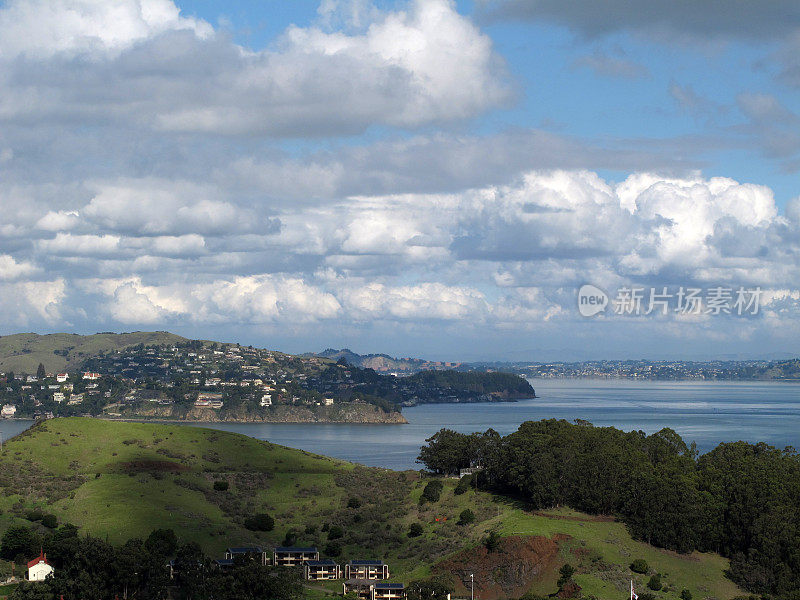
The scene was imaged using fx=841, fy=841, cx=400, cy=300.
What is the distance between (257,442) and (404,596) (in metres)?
48.2

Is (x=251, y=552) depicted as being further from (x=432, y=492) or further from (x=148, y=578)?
(x=432, y=492)

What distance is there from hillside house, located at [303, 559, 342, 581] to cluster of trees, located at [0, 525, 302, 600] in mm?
4674

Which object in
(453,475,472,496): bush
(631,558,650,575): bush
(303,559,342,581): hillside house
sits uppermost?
(453,475,472,496): bush

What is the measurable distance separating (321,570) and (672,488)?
92.3 feet

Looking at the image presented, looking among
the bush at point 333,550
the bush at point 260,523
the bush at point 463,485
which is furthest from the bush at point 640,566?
the bush at point 260,523

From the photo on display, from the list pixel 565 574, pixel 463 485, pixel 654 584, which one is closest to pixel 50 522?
pixel 463 485

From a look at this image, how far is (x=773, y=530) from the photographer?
62031mm

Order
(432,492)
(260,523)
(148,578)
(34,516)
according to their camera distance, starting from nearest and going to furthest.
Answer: (148,578) < (34,516) < (260,523) < (432,492)

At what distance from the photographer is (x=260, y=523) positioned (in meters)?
71.7

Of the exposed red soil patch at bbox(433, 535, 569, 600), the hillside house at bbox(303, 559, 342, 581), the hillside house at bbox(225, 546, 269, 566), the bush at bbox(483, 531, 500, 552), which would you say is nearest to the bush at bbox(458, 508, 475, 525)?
the bush at bbox(483, 531, 500, 552)

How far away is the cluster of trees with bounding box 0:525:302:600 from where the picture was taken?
169 ft

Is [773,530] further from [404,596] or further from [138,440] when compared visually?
[138,440]

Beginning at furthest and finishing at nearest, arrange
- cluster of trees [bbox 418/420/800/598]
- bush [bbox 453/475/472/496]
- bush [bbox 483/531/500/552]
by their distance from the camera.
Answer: bush [bbox 453/475/472/496]
cluster of trees [bbox 418/420/800/598]
bush [bbox 483/531/500/552]

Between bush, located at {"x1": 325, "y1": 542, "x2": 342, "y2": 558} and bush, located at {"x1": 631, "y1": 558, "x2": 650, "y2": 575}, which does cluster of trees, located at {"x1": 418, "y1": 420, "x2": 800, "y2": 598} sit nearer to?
bush, located at {"x1": 631, "y1": 558, "x2": 650, "y2": 575}
